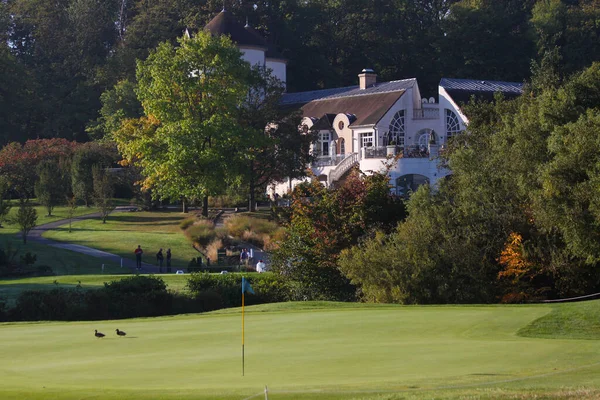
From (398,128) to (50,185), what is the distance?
83.1ft

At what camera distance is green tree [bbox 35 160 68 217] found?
61.7 metres

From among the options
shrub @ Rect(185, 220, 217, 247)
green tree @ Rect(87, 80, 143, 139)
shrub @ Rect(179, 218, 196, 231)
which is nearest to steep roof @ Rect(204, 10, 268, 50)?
green tree @ Rect(87, 80, 143, 139)

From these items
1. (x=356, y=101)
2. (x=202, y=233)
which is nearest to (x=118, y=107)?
(x=356, y=101)

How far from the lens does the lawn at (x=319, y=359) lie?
40.6ft

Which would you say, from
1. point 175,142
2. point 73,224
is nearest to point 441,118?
point 175,142

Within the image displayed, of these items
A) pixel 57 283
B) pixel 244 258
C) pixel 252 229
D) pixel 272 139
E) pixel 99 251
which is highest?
pixel 272 139

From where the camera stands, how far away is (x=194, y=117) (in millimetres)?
58250

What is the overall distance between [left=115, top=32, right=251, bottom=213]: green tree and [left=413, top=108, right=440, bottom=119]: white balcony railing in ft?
53.8

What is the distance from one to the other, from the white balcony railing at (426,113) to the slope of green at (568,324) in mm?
48318

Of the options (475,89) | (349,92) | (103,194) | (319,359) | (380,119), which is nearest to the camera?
(319,359)

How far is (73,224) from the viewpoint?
6019cm

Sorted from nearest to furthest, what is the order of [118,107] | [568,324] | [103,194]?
1. [568,324]
2. [103,194]
3. [118,107]

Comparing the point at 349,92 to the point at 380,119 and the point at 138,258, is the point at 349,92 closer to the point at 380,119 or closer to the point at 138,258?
the point at 380,119

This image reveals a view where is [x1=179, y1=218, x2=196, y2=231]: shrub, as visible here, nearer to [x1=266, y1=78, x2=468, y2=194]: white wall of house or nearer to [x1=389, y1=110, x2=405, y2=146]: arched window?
[x1=266, y1=78, x2=468, y2=194]: white wall of house
